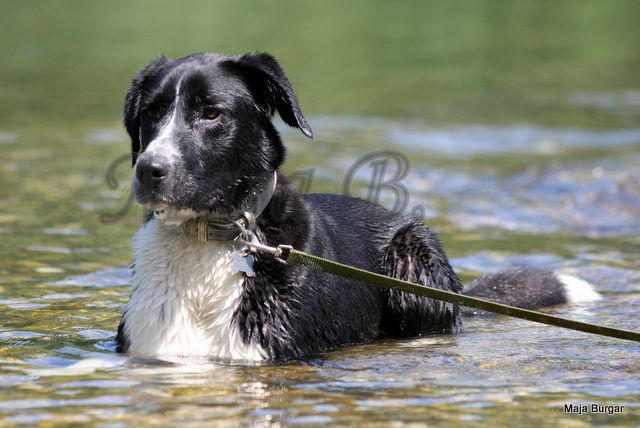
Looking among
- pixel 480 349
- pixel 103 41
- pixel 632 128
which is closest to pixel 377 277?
pixel 480 349

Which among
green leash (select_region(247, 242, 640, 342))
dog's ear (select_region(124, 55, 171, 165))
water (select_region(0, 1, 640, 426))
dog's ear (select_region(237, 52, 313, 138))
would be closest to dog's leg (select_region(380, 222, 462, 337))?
water (select_region(0, 1, 640, 426))

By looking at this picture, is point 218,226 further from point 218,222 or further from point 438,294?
point 438,294

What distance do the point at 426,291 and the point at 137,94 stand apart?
5.84 feet

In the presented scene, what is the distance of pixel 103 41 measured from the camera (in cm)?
2338

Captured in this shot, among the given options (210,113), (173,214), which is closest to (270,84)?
(210,113)

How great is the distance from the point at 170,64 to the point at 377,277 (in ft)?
4.85

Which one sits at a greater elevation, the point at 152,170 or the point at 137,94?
the point at 137,94

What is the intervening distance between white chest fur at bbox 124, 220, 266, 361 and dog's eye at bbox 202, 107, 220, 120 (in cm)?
57

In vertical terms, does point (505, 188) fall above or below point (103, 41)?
below

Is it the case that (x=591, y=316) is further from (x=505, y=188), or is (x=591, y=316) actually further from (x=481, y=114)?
(x=481, y=114)

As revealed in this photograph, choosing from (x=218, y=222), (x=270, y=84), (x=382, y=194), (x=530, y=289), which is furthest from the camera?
(x=382, y=194)

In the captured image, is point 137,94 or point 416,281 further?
point 416,281

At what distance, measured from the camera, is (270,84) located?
17.6 feet

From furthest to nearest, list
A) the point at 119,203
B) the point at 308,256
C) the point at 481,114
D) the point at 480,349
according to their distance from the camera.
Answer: the point at 481,114 → the point at 119,203 → the point at 480,349 → the point at 308,256
